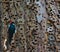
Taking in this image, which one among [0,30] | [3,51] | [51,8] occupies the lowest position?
[3,51]

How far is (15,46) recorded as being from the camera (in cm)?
393

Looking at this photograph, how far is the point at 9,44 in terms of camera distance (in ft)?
13.0

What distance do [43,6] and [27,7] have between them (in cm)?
21

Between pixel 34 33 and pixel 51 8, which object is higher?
pixel 51 8

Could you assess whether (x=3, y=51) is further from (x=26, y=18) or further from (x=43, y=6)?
(x=43, y=6)

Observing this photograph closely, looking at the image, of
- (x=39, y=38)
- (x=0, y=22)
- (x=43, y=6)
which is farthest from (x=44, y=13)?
(x=0, y=22)

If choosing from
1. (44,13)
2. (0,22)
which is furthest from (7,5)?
(44,13)

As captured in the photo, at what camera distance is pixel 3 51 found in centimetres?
396

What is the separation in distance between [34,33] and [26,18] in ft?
0.74

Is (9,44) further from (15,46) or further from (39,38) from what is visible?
(39,38)

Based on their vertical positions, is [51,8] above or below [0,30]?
above

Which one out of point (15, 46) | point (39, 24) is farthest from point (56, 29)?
point (15, 46)

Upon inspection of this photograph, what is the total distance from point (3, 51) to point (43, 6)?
78cm

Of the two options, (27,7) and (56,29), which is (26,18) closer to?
(27,7)
